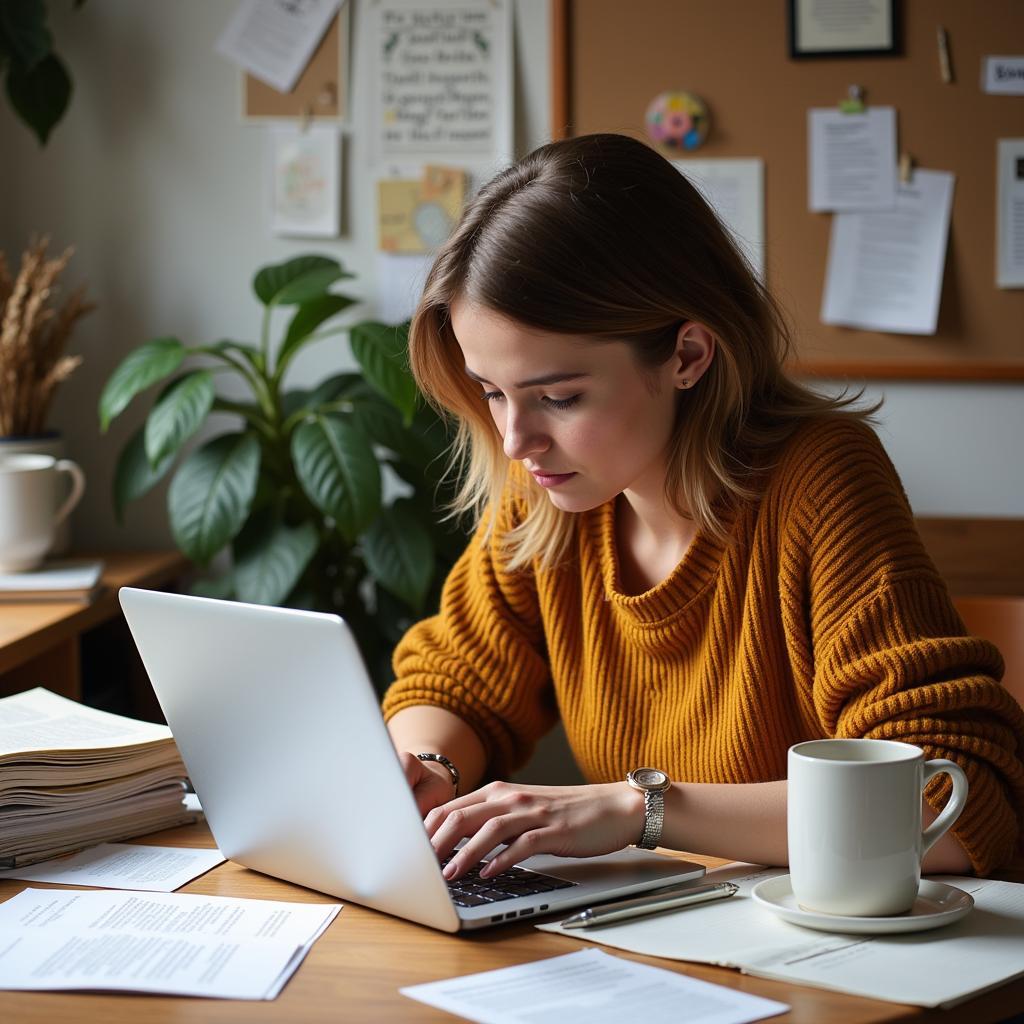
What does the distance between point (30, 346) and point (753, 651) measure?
137 centimetres

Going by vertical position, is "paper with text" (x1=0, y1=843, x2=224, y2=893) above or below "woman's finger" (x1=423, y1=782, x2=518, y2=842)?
below

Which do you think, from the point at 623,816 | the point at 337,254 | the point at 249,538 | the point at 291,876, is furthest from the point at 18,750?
the point at 337,254

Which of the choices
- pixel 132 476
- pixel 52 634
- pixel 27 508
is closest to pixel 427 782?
pixel 52 634

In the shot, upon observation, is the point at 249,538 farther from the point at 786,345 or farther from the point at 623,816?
the point at 623,816

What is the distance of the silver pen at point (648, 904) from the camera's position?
91 cm

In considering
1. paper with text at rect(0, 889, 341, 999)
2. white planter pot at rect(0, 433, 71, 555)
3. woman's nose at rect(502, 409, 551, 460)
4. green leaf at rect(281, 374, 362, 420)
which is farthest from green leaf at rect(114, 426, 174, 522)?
paper with text at rect(0, 889, 341, 999)

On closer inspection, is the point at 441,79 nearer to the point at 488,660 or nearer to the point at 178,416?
the point at 178,416

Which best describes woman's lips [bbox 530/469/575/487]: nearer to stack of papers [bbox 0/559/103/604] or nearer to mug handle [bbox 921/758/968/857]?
mug handle [bbox 921/758/968/857]

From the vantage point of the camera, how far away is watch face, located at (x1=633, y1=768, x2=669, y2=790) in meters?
1.05

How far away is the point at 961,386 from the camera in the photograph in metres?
2.30

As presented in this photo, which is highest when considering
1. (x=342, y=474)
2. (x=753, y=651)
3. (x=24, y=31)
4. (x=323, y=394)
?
(x=24, y=31)

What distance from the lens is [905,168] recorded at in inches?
88.9

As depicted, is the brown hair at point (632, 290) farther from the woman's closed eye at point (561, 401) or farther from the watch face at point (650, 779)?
the watch face at point (650, 779)

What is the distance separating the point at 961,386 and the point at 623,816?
1497mm
